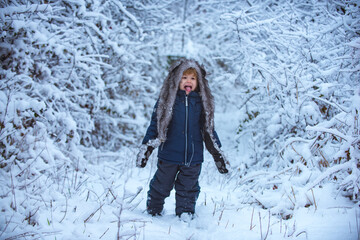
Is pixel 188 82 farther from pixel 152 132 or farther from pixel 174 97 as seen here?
pixel 152 132

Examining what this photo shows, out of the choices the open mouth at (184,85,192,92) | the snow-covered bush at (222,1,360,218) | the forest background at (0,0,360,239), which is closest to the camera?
the forest background at (0,0,360,239)

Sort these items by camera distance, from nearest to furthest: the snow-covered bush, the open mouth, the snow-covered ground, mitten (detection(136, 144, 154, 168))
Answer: the snow-covered ground → the snow-covered bush → mitten (detection(136, 144, 154, 168)) → the open mouth

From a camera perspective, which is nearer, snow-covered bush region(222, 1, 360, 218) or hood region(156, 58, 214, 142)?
snow-covered bush region(222, 1, 360, 218)

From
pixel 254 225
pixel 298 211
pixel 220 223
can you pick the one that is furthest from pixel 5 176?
pixel 298 211

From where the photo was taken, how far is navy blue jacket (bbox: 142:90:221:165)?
256cm

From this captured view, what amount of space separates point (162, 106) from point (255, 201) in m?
1.49

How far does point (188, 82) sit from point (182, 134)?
563 millimetres

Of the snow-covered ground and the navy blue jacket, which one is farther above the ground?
the navy blue jacket

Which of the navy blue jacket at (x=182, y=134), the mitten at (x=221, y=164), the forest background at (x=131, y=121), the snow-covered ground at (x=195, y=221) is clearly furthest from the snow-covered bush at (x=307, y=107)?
the navy blue jacket at (x=182, y=134)

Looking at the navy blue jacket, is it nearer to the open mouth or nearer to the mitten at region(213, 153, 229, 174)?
the open mouth

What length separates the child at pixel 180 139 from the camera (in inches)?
101

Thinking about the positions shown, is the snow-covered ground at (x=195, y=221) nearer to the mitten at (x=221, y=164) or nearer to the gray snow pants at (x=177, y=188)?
the gray snow pants at (x=177, y=188)

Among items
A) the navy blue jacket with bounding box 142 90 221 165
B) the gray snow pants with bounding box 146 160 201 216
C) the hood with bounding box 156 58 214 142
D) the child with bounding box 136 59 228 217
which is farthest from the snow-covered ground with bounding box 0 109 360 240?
the hood with bounding box 156 58 214 142

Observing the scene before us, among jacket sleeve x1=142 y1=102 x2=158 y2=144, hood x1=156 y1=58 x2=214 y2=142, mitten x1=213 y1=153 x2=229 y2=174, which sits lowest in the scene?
mitten x1=213 y1=153 x2=229 y2=174
